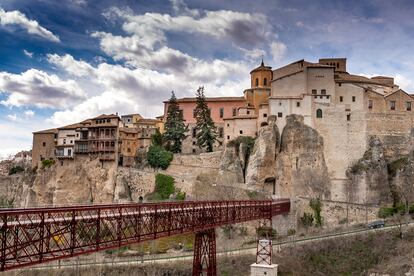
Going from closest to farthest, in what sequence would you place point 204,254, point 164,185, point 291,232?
point 204,254 → point 291,232 → point 164,185

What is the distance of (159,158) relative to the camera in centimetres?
6775

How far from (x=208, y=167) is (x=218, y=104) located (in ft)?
49.3

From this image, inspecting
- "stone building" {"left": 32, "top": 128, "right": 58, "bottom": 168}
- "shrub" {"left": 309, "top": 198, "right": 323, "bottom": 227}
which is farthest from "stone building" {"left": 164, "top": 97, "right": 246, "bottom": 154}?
"shrub" {"left": 309, "top": 198, "right": 323, "bottom": 227}

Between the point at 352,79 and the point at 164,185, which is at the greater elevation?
the point at 352,79

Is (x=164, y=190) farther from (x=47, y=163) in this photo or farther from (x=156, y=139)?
(x=47, y=163)

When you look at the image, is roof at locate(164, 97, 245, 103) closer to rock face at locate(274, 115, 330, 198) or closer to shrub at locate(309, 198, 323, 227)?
rock face at locate(274, 115, 330, 198)

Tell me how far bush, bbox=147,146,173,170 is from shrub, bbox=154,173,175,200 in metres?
2.46

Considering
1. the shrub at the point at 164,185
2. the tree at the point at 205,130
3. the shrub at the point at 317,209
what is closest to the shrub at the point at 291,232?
the shrub at the point at 317,209

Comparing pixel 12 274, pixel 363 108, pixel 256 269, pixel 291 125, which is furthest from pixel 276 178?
pixel 12 274

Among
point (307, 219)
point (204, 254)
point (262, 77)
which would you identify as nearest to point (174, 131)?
point (262, 77)

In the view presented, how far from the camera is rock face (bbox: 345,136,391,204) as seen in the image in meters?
61.9

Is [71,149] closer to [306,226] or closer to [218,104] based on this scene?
[218,104]

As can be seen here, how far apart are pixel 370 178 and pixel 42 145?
4452 cm

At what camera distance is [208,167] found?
6662 centimetres
